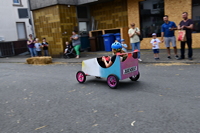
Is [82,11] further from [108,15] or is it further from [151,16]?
[151,16]

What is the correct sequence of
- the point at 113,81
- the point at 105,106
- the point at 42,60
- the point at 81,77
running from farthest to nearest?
the point at 42,60 < the point at 81,77 < the point at 113,81 < the point at 105,106

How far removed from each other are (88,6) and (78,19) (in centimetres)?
171

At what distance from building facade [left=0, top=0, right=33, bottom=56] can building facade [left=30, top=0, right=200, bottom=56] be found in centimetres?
676

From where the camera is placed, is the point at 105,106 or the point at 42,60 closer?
the point at 105,106

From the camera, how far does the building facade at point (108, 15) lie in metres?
13.7

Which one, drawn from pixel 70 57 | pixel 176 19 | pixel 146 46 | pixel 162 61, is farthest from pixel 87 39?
pixel 162 61

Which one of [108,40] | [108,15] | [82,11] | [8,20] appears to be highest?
[8,20]

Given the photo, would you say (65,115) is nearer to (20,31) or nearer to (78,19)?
(78,19)

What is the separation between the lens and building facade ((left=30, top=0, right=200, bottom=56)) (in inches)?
538

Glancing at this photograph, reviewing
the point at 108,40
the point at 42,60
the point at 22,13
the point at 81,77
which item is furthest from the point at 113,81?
the point at 22,13

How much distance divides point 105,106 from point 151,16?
11.8 meters

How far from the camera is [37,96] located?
5.52 m

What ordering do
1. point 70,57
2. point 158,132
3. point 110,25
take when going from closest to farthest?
1. point 158,132
2. point 70,57
3. point 110,25

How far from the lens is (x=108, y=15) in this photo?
55.0 ft
